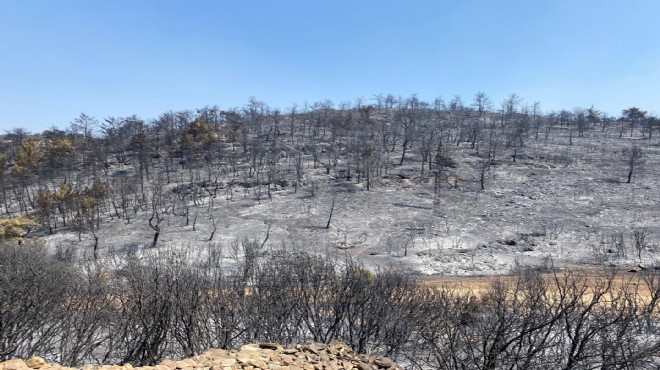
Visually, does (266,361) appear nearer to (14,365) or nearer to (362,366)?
(362,366)

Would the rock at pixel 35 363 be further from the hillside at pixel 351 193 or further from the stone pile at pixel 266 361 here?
the hillside at pixel 351 193

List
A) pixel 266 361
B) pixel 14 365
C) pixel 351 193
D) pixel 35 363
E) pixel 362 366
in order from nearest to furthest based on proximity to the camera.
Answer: pixel 14 365 → pixel 35 363 → pixel 266 361 → pixel 362 366 → pixel 351 193

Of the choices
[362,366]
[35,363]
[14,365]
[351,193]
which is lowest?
[351,193]

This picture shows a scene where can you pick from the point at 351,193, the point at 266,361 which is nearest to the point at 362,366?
the point at 266,361

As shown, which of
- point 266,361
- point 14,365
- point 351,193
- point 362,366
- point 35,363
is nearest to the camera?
point 14,365

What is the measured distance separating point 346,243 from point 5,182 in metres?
66.5

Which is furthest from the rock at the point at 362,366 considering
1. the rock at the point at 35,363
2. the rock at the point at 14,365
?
the rock at the point at 14,365

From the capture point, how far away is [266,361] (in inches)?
357

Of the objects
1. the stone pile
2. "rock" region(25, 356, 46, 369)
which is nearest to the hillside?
the stone pile

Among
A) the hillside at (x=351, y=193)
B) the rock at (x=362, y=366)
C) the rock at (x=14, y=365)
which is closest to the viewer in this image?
the rock at (x=14, y=365)

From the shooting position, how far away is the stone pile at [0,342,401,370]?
26.3 feet

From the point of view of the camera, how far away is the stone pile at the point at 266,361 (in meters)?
8.02

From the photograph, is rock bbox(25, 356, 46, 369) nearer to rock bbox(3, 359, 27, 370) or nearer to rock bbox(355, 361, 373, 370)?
rock bbox(3, 359, 27, 370)

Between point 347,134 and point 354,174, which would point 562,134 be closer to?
point 347,134
